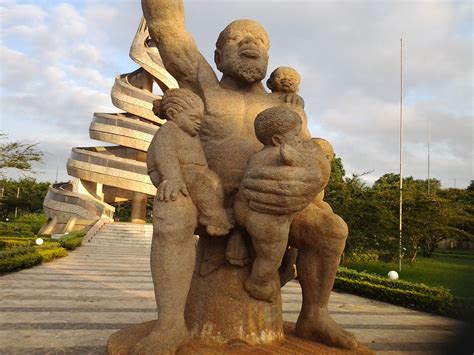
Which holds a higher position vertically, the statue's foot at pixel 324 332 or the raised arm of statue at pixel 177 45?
the raised arm of statue at pixel 177 45

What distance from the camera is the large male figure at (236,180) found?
8.63 ft

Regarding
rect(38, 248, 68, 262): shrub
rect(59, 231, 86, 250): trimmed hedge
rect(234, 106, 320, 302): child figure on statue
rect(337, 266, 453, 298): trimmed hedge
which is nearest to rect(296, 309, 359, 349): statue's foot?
rect(234, 106, 320, 302): child figure on statue

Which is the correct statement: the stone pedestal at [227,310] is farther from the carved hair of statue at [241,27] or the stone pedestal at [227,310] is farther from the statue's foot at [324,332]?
the carved hair of statue at [241,27]

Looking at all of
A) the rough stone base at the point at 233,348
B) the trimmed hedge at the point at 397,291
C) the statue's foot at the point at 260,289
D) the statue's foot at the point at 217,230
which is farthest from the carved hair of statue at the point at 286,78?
the trimmed hedge at the point at 397,291

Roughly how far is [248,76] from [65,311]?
4653mm

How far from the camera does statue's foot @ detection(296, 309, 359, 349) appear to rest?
9.70 feet

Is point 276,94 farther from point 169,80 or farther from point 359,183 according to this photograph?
point 169,80

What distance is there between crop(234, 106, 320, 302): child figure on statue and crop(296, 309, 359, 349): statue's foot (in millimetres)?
573

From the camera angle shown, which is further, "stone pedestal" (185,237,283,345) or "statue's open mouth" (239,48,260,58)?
"statue's open mouth" (239,48,260,58)

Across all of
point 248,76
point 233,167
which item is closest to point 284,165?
point 233,167

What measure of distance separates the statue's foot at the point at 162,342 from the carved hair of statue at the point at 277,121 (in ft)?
4.59

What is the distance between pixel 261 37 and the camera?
3.39m

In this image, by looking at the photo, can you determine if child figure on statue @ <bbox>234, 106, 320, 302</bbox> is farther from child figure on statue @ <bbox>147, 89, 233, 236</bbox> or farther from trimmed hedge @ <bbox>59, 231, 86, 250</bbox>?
trimmed hedge @ <bbox>59, 231, 86, 250</bbox>

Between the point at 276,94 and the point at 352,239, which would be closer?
the point at 276,94
